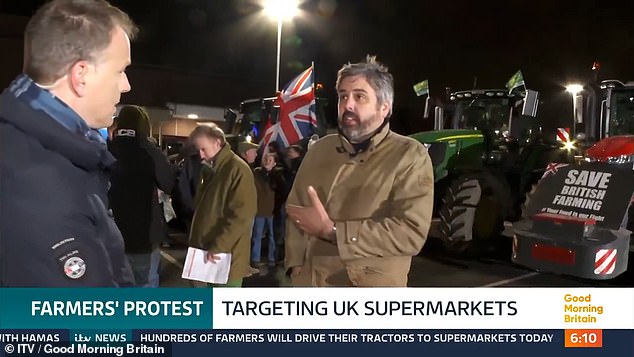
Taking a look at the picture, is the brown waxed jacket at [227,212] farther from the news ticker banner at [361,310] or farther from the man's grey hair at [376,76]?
the man's grey hair at [376,76]

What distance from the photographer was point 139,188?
2.22 m

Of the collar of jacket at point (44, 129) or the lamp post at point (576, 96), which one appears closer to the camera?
the collar of jacket at point (44, 129)

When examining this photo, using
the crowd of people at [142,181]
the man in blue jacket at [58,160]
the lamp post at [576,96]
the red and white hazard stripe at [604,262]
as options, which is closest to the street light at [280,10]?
the crowd of people at [142,181]

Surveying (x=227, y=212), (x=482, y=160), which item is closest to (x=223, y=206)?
(x=227, y=212)

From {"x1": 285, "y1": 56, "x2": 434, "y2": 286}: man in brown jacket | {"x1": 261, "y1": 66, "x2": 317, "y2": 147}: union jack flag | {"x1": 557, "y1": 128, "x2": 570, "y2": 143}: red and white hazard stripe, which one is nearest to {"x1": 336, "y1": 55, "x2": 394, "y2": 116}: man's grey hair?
{"x1": 285, "y1": 56, "x2": 434, "y2": 286}: man in brown jacket

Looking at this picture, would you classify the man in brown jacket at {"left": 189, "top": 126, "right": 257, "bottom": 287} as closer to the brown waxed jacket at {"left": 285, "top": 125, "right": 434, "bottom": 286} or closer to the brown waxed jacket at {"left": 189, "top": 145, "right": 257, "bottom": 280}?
the brown waxed jacket at {"left": 189, "top": 145, "right": 257, "bottom": 280}

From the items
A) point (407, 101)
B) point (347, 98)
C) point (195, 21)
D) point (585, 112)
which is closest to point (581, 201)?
point (585, 112)

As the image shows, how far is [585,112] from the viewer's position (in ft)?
11.1

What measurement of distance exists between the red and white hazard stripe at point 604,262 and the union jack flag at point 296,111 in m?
1.39

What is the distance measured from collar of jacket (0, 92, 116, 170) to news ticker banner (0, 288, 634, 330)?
2.60 feet

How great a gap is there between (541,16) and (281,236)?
85.0 inches

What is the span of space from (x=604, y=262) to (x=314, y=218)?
157cm

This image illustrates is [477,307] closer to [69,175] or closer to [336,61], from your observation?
[336,61]

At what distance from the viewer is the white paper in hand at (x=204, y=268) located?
203cm
